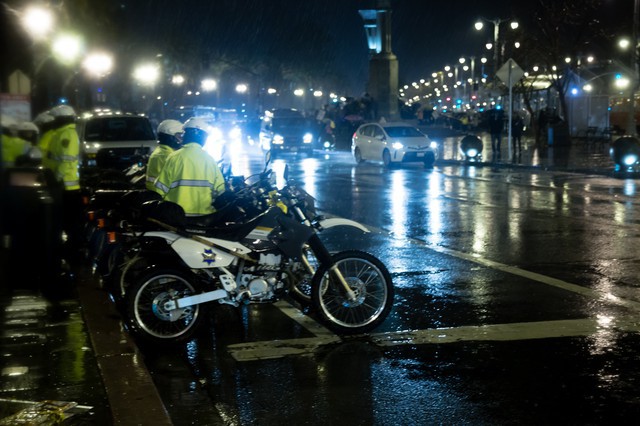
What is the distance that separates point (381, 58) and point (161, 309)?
154 ft

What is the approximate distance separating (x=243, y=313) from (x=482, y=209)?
30.4ft

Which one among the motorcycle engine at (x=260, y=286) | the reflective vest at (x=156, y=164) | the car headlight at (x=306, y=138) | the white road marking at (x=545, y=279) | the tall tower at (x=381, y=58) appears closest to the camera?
the motorcycle engine at (x=260, y=286)

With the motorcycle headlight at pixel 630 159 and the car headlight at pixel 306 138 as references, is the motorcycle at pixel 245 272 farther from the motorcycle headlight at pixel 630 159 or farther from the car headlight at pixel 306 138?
the car headlight at pixel 306 138

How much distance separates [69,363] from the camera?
6996mm

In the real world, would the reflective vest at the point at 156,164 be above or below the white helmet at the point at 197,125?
below

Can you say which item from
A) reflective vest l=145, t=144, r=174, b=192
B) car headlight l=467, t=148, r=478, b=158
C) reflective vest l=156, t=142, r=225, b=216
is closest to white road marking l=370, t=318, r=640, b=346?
reflective vest l=156, t=142, r=225, b=216

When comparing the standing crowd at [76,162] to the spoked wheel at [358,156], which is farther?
the spoked wheel at [358,156]

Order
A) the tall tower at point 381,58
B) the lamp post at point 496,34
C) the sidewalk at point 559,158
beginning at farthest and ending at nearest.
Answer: the tall tower at point 381,58
the lamp post at point 496,34
the sidewalk at point 559,158

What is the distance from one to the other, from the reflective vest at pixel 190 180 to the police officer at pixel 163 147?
153cm

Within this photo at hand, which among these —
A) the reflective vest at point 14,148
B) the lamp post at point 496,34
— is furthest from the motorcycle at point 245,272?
the lamp post at point 496,34

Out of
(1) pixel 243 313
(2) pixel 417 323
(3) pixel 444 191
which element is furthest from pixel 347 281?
(3) pixel 444 191

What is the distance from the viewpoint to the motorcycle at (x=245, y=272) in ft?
25.3

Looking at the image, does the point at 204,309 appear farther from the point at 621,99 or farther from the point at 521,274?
→ the point at 621,99

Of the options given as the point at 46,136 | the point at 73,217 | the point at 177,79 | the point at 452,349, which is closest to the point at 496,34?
the point at 177,79
